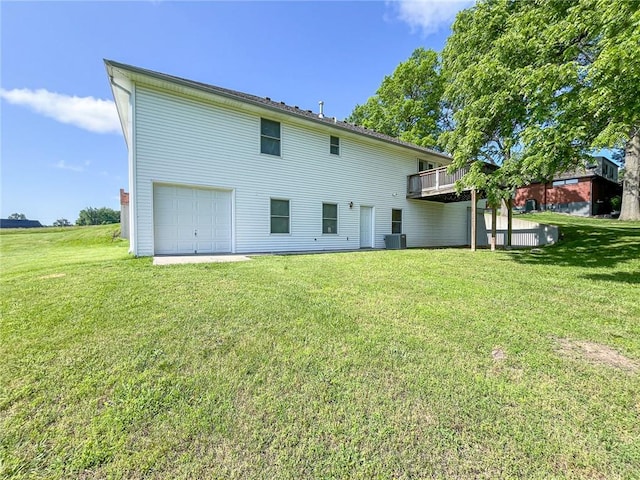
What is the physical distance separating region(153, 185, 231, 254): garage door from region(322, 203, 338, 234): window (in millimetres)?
4108

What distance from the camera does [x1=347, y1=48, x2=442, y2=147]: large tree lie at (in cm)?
2527

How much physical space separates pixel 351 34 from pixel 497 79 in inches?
323

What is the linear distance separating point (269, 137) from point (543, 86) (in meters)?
8.28

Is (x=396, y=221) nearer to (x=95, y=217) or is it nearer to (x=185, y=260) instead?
(x=185, y=260)

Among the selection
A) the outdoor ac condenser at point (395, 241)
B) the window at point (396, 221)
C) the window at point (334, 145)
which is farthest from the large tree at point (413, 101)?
the window at point (334, 145)

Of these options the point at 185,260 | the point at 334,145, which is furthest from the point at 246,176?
the point at 334,145

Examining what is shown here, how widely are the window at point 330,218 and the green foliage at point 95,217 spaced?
84.9 m

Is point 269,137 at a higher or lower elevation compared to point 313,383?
higher

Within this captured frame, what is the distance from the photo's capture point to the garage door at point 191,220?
887cm

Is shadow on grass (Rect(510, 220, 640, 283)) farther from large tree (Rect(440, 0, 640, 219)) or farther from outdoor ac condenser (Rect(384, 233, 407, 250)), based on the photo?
outdoor ac condenser (Rect(384, 233, 407, 250))

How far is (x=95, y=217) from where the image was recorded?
3132 inches

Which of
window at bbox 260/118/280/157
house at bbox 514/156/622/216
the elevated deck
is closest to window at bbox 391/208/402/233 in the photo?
the elevated deck

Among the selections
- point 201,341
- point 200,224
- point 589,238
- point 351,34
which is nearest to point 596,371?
point 201,341

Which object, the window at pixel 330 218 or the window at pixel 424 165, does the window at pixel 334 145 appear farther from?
the window at pixel 424 165
